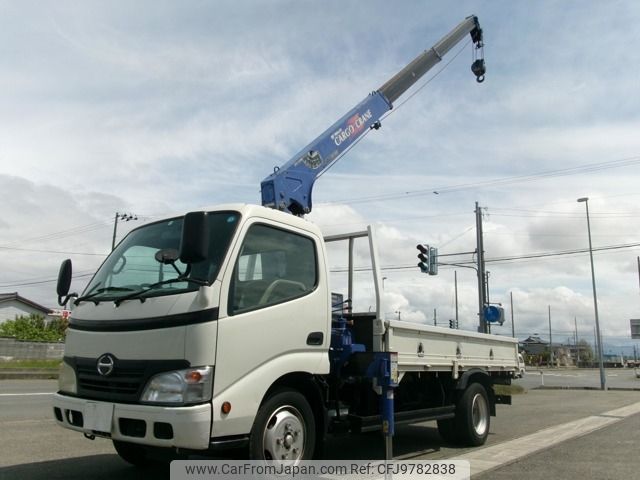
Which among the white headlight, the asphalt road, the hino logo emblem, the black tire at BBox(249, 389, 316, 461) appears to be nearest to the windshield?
the hino logo emblem

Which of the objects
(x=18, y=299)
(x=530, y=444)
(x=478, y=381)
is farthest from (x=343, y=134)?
(x=18, y=299)

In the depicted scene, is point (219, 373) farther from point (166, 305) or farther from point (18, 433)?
point (18, 433)

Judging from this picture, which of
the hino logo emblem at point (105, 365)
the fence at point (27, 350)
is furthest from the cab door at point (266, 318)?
the fence at point (27, 350)

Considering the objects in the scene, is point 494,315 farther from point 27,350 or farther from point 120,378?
point 27,350

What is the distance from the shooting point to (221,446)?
435 centimetres

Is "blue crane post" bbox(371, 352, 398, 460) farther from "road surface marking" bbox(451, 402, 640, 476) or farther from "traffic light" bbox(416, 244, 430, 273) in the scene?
"traffic light" bbox(416, 244, 430, 273)

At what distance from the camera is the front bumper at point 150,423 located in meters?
4.16

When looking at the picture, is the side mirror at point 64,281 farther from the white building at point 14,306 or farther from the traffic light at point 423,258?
the white building at point 14,306

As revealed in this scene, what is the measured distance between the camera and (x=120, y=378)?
14.9 ft

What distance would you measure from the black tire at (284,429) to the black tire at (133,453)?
1.94 meters

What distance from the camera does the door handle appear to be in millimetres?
5340

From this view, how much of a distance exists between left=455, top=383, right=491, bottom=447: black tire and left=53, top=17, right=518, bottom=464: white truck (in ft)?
5.37

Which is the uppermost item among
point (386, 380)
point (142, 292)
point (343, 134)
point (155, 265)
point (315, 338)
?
point (343, 134)

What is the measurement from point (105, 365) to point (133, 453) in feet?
6.22
